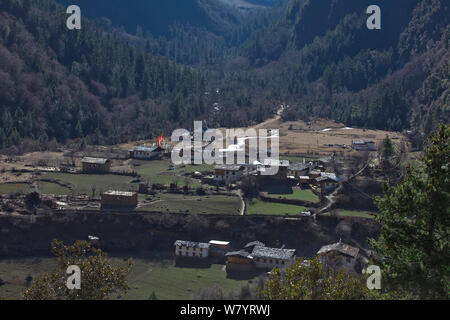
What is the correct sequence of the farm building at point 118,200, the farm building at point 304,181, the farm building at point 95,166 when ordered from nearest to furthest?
the farm building at point 118,200 < the farm building at point 304,181 < the farm building at point 95,166

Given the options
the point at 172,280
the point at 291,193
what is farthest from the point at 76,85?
the point at 172,280

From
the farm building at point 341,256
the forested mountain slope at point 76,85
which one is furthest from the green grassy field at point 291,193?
the forested mountain slope at point 76,85

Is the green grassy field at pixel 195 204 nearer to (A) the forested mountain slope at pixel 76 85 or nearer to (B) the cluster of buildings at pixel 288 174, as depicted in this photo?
(B) the cluster of buildings at pixel 288 174

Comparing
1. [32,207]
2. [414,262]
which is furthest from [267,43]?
[414,262]

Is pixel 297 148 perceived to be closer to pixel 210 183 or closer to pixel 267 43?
pixel 210 183

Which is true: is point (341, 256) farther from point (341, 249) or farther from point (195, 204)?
point (195, 204)
